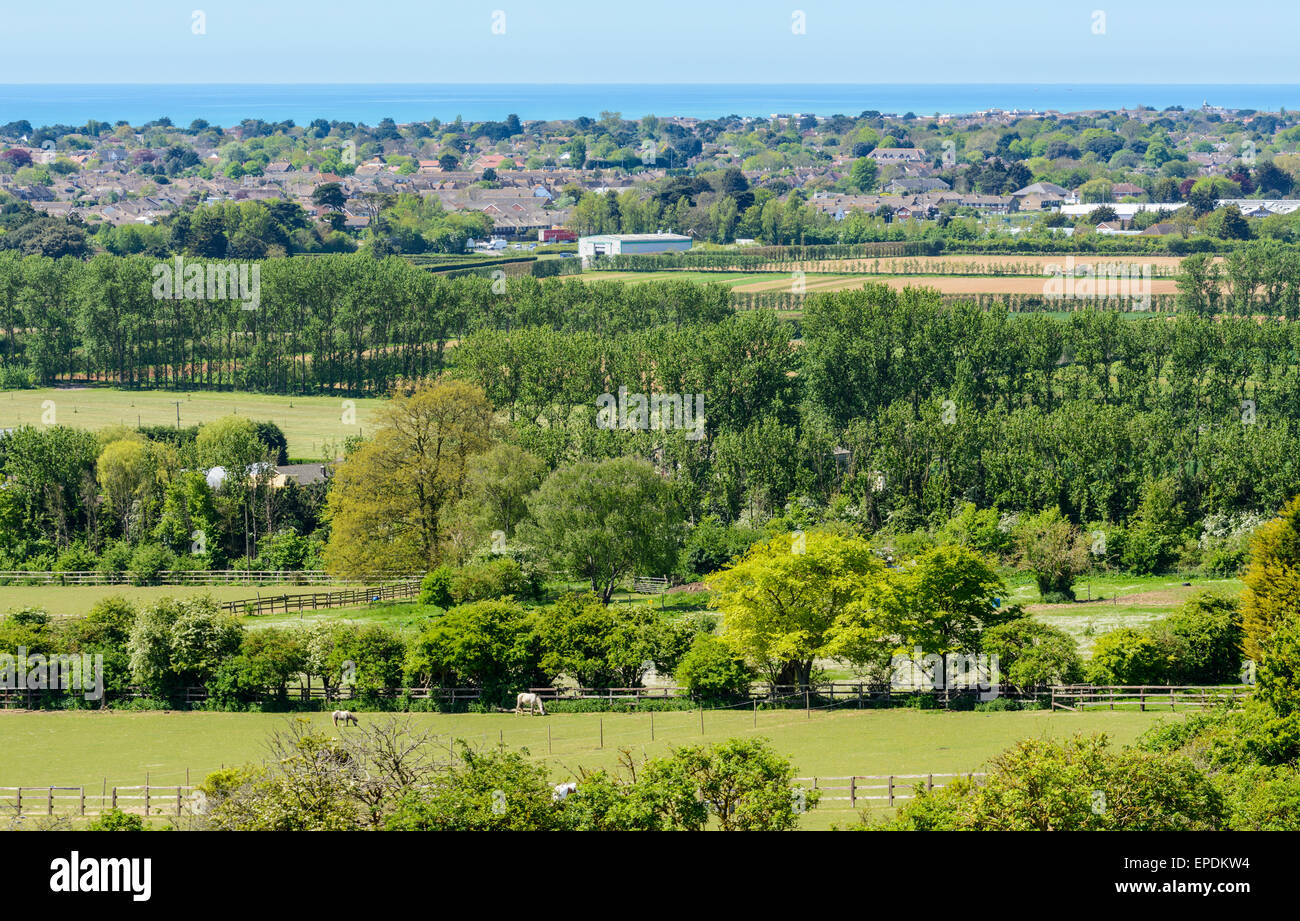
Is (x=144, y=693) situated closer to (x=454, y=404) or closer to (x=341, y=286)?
(x=454, y=404)

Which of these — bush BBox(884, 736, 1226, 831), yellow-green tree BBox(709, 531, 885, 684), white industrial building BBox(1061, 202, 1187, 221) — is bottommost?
yellow-green tree BBox(709, 531, 885, 684)

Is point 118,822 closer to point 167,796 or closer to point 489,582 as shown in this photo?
point 167,796

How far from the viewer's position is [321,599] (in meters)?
52.2

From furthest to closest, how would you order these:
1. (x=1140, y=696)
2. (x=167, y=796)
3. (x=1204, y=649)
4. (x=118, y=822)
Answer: (x=1204, y=649) → (x=1140, y=696) → (x=167, y=796) → (x=118, y=822)

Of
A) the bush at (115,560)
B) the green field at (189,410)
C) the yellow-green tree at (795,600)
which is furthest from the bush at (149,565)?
the yellow-green tree at (795,600)

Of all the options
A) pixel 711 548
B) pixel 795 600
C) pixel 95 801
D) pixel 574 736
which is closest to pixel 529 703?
pixel 574 736

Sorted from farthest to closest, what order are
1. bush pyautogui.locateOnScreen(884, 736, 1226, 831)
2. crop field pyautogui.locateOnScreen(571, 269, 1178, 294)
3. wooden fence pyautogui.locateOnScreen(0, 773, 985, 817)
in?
1. crop field pyautogui.locateOnScreen(571, 269, 1178, 294)
2. wooden fence pyautogui.locateOnScreen(0, 773, 985, 817)
3. bush pyautogui.locateOnScreen(884, 736, 1226, 831)

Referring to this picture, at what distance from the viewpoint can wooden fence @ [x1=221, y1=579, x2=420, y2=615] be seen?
5031 cm

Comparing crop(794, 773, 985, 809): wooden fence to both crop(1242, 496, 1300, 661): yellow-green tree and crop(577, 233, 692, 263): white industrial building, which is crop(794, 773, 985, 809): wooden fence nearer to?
crop(1242, 496, 1300, 661): yellow-green tree

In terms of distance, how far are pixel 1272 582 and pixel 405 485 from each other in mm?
31820

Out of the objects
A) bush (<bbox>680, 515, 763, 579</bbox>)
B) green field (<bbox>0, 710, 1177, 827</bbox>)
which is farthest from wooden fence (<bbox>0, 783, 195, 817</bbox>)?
bush (<bbox>680, 515, 763, 579</bbox>)

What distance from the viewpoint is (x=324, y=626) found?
42.2 metres

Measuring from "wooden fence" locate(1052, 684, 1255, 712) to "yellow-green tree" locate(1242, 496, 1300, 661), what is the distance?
1.45 m
